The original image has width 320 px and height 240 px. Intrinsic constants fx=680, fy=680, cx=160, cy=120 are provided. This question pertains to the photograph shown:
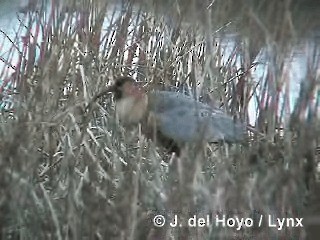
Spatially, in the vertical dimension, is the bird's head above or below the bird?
above

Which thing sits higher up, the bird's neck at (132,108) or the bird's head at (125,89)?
the bird's head at (125,89)

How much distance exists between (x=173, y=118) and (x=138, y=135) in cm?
12

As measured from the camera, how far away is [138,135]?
53.7 inches

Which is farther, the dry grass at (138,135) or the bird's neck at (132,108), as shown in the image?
the bird's neck at (132,108)

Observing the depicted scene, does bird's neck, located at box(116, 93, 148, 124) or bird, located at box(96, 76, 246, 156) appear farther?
bird's neck, located at box(116, 93, 148, 124)

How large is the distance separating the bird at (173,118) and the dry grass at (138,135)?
0.03 m

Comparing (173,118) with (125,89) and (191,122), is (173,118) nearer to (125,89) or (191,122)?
(191,122)

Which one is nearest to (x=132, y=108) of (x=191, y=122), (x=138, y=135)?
(x=138, y=135)

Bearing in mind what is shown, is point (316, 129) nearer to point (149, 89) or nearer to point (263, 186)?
point (263, 186)

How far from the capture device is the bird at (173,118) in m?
1.19

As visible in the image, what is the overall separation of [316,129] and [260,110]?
162mm

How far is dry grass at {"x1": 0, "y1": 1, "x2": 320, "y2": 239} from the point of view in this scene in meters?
1.11

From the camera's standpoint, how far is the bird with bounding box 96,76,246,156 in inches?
46.8

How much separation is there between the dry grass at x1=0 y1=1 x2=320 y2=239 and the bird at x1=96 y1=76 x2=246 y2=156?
0.03 meters
